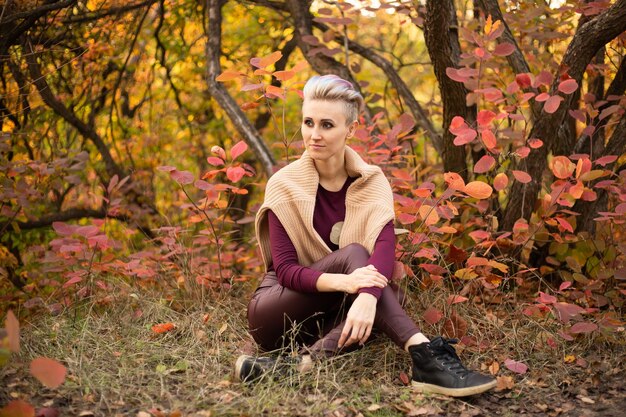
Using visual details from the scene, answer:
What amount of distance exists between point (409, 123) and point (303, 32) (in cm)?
124

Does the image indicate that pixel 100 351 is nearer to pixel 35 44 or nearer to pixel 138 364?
pixel 138 364

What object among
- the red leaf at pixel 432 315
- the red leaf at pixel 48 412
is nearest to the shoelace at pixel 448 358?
the red leaf at pixel 432 315

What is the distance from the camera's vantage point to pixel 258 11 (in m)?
5.67

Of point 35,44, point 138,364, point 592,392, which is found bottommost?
point 592,392

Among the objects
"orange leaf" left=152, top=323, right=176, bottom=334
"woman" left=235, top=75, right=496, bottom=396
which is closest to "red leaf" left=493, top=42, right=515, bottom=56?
"woman" left=235, top=75, right=496, bottom=396

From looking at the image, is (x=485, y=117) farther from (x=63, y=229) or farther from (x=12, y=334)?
(x=12, y=334)

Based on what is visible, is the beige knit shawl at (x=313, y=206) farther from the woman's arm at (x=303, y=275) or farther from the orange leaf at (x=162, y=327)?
the orange leaf at (x=162, y=327)

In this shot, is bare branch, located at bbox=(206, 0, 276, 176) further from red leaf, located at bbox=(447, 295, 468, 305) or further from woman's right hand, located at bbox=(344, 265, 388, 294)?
woman's right hand, located at bbox=(344, 265, 388, 294)

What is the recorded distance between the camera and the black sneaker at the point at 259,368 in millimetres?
2422

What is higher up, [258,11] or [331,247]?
[258,11]

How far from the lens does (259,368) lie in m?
2.43

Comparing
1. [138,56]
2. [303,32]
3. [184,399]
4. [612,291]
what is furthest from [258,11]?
[184,399]

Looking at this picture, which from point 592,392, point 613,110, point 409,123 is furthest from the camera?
point 409,123

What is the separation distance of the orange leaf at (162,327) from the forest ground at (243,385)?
31 mm
